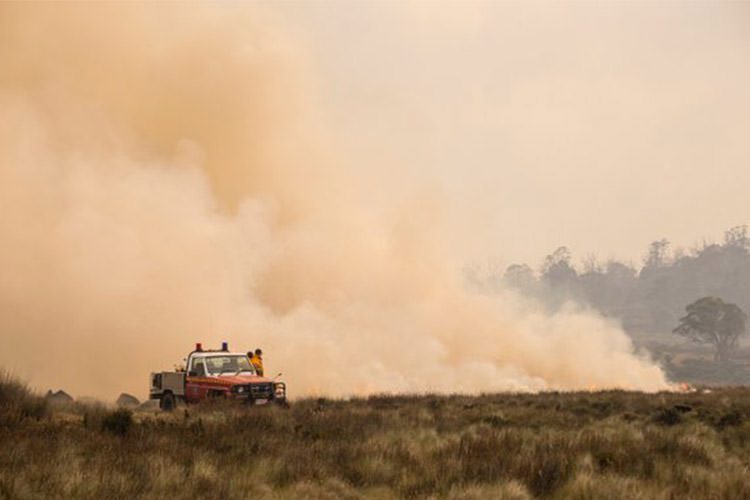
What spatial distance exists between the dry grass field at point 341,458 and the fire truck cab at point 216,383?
2.48m

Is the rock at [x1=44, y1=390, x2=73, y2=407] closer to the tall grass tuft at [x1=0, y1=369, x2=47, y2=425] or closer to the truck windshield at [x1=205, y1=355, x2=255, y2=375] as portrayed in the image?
the tall grass tuft at [x1=0, y1=369, x2=47, y2=425]

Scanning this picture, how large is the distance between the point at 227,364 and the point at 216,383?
1378 mm

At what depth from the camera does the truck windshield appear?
22688mm

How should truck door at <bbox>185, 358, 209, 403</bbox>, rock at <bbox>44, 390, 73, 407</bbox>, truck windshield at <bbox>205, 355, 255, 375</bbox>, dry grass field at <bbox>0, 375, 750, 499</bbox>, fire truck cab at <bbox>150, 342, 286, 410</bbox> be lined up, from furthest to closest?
truck windshield at <bbox>205, 355, 255, 375</bbox>, truck door at <bbox>185, 358, 209, 403</bbox>, fire truck cab at <bbox>150, 342, 286, 410</bbox>, rock at <bbox>44, 390, 73, 407</bbox>, dry grass field at <bbox>0, 375, 750, 499</bbox>

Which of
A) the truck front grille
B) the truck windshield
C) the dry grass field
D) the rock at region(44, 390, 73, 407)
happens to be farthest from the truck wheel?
the dry grass field

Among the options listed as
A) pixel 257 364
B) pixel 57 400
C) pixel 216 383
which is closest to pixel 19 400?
pixel 216 383

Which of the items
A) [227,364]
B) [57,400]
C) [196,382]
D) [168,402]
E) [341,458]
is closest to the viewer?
[341,458]

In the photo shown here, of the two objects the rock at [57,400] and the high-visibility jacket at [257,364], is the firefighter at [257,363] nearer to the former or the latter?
the high-visibility jacket at [257,364]

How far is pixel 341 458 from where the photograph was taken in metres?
12.2

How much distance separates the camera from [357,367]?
57.5 metres

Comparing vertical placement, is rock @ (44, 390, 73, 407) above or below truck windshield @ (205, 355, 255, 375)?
below

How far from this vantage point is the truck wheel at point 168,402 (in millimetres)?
23459

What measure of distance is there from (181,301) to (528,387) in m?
27.4

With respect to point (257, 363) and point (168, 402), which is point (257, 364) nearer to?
point (257, 363)
